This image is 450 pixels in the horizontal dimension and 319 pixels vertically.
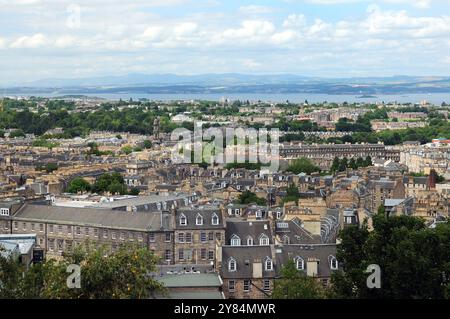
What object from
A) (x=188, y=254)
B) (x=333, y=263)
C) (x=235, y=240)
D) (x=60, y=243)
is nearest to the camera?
(x=333, y=263)

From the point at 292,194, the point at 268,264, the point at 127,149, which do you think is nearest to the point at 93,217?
the point at 268,264

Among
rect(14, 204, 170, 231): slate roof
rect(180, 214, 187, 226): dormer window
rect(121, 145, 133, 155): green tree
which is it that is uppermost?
rect(180, 214, 187, 226): dormer window

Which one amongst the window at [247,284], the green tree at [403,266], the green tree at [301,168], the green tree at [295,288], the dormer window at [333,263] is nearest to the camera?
the green tree at [295,288]

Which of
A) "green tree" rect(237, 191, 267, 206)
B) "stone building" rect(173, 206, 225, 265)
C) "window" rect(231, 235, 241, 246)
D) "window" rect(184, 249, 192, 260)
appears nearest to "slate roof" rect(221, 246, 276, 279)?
"window" rect(231, 235, 241, 246)

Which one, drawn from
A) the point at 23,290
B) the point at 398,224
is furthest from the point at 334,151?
the point at 23,290

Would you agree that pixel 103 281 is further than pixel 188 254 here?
No

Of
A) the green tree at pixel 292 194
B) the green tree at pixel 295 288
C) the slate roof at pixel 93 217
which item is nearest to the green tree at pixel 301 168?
the green tree at pixel 292 194

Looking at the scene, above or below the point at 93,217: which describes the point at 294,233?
above

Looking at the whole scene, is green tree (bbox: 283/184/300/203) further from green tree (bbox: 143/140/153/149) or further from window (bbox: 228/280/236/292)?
green tree (bbox: 143/140/153/149)

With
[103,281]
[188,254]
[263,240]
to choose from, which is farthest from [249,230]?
[103,281]

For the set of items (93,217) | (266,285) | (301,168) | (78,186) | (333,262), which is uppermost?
(333,262)

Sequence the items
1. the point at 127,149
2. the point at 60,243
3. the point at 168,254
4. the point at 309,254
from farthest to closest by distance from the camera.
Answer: the point at 127,149 → the point at 60,243 → the point at 168,254 → the point at 309,254

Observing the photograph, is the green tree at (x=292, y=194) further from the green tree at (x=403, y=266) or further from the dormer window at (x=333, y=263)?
the green tree at (x=403, y=266)

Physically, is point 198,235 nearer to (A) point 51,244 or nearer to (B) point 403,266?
(A) point 51,244
